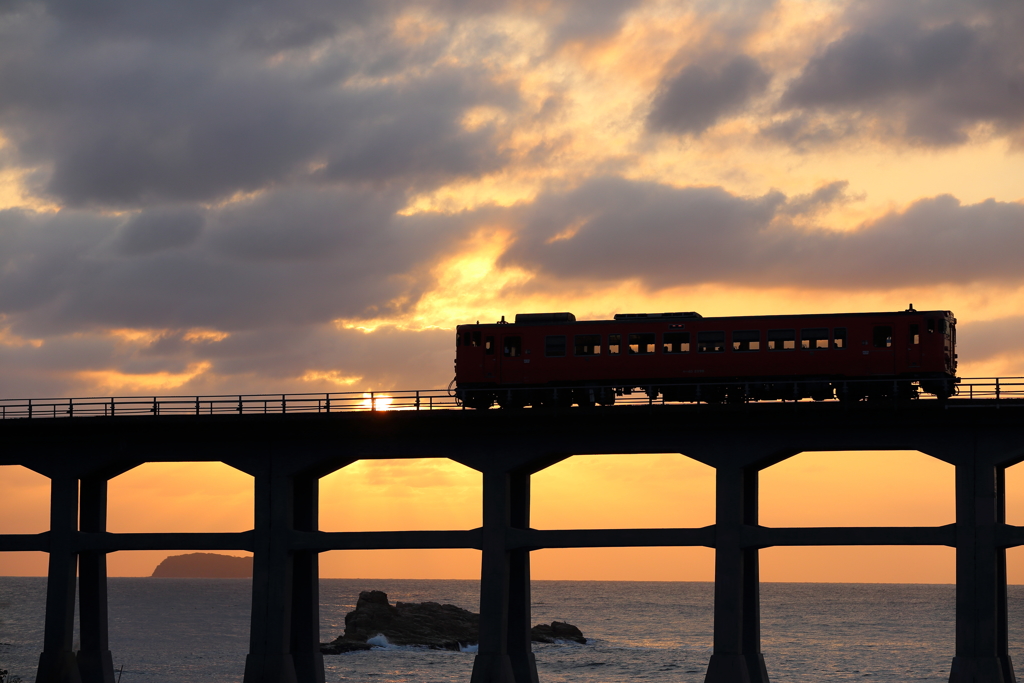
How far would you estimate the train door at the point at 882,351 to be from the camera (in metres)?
43.2

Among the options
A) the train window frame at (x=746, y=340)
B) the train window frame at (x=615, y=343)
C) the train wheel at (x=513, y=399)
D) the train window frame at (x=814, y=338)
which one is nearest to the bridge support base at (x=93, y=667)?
the train wheel at (x=513, y=399)

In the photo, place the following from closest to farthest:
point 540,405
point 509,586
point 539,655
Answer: point 509,586 < point 540,405 < point 539,655

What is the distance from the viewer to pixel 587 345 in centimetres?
4588

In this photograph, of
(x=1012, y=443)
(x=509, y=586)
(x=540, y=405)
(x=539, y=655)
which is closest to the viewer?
(x=1012, y=443)

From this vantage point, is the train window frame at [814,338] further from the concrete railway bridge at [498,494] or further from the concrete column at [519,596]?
the concrete column at [519,596]

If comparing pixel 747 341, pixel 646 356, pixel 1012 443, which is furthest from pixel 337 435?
pixel 1012 443

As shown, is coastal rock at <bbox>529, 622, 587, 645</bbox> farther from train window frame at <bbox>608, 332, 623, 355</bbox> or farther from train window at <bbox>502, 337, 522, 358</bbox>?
train window frame at <bbox>608, 332, 623, 355</bbox>

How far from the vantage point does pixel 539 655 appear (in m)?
110

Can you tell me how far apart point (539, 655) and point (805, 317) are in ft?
239

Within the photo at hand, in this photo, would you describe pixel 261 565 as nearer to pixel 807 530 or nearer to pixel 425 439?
pixel 425 439

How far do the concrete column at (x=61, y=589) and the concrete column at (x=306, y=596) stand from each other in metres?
8.38

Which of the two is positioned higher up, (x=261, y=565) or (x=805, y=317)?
(x=805, y=317)

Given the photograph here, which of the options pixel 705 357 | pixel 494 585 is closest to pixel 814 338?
pixel 705 357

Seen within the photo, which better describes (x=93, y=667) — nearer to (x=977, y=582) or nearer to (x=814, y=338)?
(x=814, y=338)
